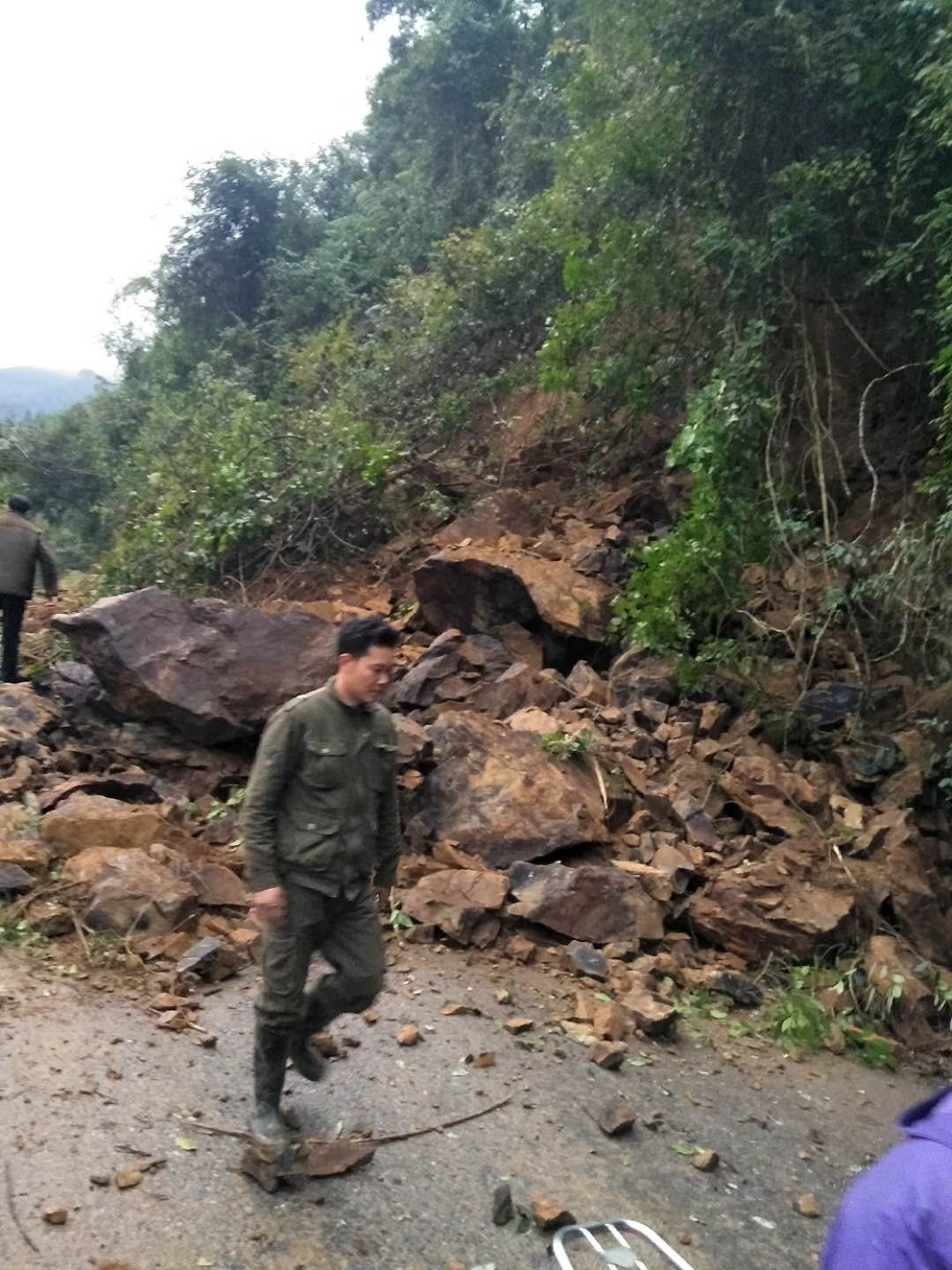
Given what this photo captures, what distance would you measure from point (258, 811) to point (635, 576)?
5109 millimetres

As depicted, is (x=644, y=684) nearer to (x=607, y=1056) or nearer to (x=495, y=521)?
(x=495, y=521)

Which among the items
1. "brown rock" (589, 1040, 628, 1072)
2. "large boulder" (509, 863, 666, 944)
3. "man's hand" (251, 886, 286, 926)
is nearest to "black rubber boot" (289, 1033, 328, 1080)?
"man's hand" (251, 886, 286, 926)

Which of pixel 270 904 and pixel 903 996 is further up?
pixel 270 904

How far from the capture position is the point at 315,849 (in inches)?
129

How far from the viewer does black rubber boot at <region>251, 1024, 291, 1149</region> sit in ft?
10.8

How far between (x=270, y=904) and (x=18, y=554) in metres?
6.33

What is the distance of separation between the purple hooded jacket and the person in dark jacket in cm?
823

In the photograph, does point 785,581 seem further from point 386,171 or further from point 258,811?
point 386,171

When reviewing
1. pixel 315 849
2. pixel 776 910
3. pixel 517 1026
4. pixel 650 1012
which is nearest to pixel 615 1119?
pixel 517 1026

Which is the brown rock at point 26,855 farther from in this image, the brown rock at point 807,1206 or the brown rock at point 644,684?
the brown rock at point 644,684

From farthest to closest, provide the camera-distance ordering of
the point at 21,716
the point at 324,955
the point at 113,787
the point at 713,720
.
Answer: the point at 713,720
the point at 21,716
the point at 113,787
the point at 324,955

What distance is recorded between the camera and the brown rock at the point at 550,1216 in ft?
10.5

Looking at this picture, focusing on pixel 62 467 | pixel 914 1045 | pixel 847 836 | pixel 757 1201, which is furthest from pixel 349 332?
pixel 757 1201

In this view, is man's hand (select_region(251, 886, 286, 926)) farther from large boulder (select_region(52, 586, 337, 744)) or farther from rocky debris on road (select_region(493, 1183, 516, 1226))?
large boulder (select_region(52, 586, 337, 744))
